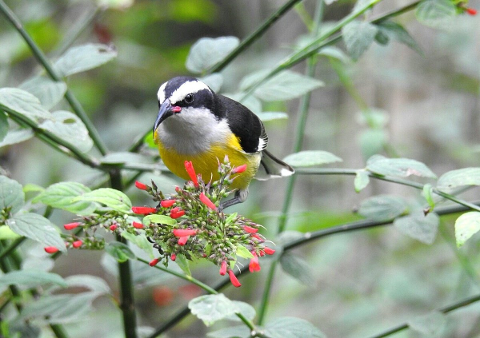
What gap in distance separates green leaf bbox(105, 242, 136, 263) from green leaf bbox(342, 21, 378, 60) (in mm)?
1006

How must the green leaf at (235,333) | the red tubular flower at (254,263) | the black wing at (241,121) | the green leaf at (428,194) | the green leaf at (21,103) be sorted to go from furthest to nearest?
the black wing at (241,121)
the green leaf at (235,333)
the green leaf at (428,194)
the green leaf at (21,103)
the red tubular flower at (254,263)

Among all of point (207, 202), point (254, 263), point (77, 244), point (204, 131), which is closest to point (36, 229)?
point (77, 244)

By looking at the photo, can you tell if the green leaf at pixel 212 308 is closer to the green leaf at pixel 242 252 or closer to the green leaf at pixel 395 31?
the green leaf at pixel 242 252

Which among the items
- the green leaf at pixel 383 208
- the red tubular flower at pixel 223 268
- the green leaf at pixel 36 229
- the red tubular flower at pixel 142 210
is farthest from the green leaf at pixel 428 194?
the green leaf at pixel 36 229

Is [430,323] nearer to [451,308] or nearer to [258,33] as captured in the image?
[451,308]

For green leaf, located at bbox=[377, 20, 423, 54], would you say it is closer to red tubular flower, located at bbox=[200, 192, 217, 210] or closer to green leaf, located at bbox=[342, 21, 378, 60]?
green leaf, located at bbox=[342, 21, 378, 60]

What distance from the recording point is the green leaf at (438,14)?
201 centimetres

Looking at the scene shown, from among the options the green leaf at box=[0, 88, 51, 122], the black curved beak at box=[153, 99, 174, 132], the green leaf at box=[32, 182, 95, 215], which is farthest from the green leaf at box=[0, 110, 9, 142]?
the black curved beak at box=[153, 99, 174, 132]

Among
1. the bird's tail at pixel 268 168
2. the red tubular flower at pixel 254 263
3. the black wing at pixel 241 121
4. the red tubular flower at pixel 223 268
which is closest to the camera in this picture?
the red tubular flower at pixel 223 268

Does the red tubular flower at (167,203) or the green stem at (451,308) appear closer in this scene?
the red tubular flower at (167,203)

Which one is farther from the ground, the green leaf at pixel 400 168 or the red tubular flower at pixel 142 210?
the green leaf at pixel 400 168

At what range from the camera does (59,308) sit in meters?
2.03

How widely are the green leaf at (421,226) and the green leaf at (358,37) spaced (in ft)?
1.90

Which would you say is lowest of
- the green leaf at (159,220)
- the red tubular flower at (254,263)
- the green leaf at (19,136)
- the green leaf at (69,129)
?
the green leaf at (159,220)
